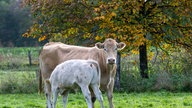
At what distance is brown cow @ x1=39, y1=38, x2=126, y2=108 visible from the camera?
1149 cm

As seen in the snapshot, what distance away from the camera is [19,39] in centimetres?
6131

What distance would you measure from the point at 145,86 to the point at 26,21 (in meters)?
44.6

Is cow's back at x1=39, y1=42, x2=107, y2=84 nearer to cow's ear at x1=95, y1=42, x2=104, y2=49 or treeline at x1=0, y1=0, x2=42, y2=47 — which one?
cow's ear at x1=95, y1=42, x2=104, y2=49

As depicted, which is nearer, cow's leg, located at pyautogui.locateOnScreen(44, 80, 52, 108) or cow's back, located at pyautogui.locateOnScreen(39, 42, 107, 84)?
cow's back, located at pyautogui.locateOnScreen(39, 42, 107, 84)

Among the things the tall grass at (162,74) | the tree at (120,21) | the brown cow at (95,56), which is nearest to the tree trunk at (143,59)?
the tree at (120,21)

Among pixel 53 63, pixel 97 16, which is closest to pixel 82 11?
pixel 97 16

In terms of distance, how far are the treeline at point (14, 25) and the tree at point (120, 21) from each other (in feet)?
132

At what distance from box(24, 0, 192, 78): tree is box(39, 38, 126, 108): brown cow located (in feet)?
16.1

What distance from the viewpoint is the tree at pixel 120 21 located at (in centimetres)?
1800

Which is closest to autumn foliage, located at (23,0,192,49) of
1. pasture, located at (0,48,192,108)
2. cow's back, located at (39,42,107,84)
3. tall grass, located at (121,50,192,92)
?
tall grass, located at (121,50,192,92)

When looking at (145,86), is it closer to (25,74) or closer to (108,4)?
(108,4)

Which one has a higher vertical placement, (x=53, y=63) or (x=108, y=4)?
(x=108, y=4)

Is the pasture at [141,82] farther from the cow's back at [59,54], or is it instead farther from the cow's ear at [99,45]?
the cow's ear at [99,45]

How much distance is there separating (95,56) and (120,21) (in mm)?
6749
